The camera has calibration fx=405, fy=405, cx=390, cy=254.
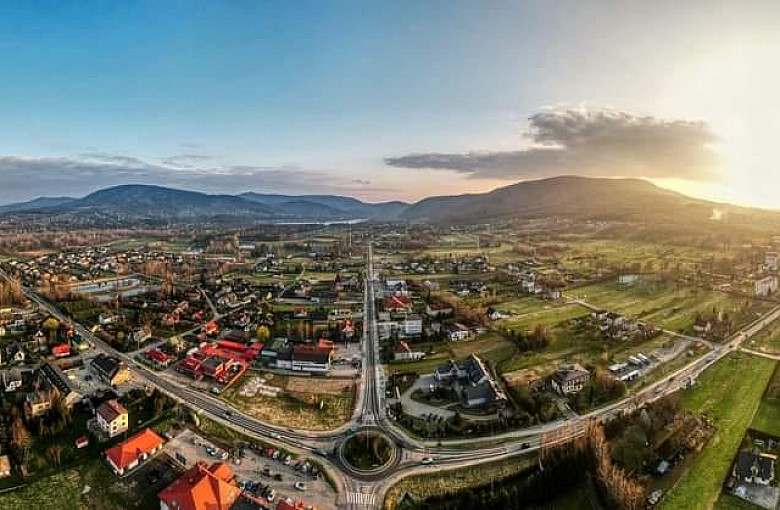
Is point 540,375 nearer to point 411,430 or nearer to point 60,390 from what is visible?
point 411,430

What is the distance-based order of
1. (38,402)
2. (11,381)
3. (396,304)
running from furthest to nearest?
1. (396,304)
2. (11,381)
3. (38,402)

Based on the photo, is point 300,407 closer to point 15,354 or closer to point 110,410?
point 110,410

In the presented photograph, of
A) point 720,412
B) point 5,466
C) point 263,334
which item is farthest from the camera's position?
point 263,334

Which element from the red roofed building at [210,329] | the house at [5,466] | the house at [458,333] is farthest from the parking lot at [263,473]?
the house at [458,333]

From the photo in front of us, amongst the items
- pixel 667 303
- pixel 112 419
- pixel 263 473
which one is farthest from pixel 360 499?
pixel 667 303

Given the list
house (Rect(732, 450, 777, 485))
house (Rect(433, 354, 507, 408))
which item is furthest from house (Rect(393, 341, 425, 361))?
house (Rect(732, 450, 777, 485))

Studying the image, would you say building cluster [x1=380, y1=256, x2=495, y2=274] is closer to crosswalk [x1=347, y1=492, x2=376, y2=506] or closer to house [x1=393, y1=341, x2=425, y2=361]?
house [x1=393, y1=341, x2=425, y2=361]
